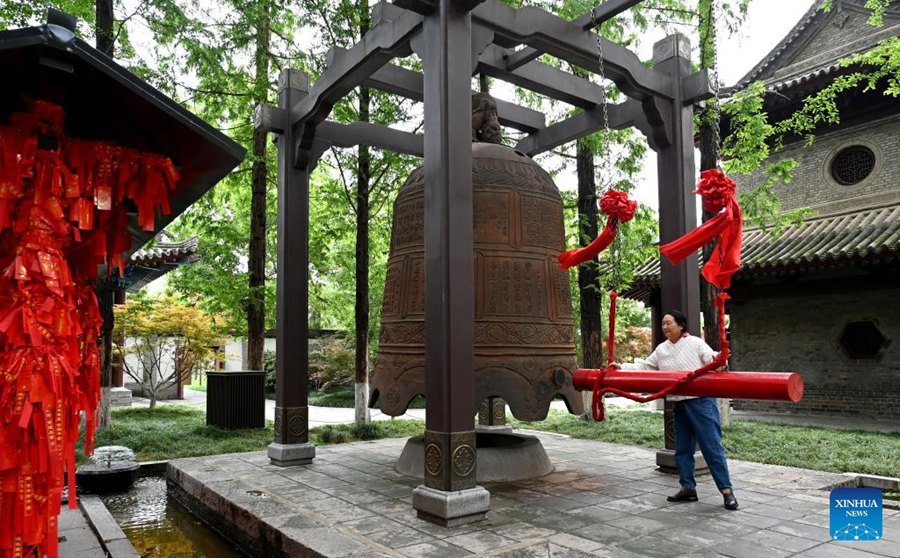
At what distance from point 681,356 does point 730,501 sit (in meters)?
1.12

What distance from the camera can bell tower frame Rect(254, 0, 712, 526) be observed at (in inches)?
180

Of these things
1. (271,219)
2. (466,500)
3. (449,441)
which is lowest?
(466,500)

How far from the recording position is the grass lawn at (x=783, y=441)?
714cm

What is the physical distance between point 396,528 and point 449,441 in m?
0.68

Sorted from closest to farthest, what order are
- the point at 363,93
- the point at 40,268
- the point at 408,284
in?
the point at 40,268
the point at 408,284
the point at 363,93

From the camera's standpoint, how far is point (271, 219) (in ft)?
52.6

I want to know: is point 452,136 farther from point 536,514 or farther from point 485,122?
point 536,514

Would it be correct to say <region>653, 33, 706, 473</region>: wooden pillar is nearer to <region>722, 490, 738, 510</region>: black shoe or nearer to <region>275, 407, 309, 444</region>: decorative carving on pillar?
<region>722, 490, 738, 510</region>: black shoe

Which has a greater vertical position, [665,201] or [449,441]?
[665,201]

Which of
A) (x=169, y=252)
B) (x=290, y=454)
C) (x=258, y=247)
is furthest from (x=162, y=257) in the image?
(x=290, y=454)

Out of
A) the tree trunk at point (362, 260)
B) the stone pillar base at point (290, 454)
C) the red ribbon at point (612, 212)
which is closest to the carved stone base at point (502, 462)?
the stone pillar base at point (290, 454)

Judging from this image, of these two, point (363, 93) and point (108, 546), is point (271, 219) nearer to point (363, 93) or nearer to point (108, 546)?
point (363, 93)

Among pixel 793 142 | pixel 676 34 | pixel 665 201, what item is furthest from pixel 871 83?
pixel 665 201

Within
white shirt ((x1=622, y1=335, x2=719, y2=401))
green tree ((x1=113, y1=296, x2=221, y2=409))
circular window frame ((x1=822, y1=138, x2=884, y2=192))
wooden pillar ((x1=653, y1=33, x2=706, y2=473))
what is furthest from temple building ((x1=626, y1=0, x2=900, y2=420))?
green tree ((x1=113, y1=296, x2=221, y2=409))
